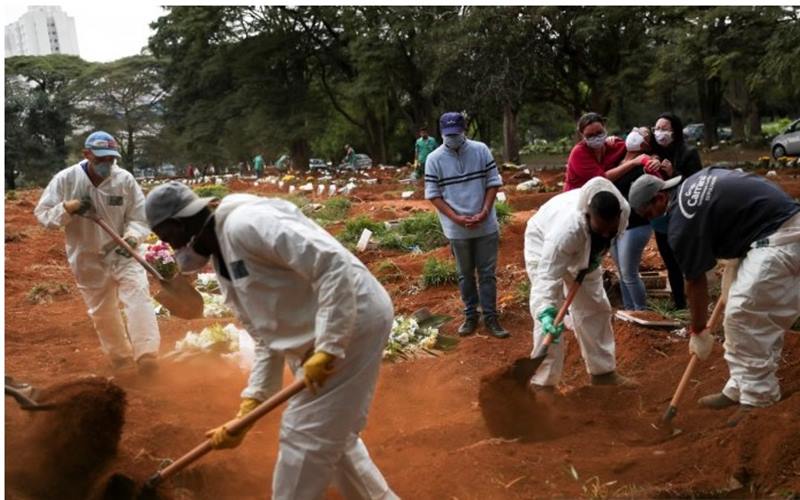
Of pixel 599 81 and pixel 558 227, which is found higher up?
pixel 599 81

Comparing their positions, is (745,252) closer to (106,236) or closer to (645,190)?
(645,190)

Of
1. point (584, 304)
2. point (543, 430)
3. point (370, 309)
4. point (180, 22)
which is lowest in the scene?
point (543, 430)

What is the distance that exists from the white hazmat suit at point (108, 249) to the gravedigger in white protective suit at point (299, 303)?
105 inches

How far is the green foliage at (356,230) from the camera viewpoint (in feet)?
35.9

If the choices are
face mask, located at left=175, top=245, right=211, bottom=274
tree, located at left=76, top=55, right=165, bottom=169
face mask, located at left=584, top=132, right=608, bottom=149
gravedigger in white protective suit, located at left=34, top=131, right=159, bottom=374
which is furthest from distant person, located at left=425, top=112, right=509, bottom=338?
tree, located at left=76, top=55, right=165, bottom=169

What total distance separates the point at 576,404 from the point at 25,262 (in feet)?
34.3

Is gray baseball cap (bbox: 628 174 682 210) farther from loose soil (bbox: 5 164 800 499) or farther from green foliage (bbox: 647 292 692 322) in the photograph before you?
green foliage (bbox: 647 292 692 322)

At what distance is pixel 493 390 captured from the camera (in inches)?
168

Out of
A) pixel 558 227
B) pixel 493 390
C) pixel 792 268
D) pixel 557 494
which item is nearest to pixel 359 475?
pixel 557 494

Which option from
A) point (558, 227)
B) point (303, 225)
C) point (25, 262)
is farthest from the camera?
point (25, 262)

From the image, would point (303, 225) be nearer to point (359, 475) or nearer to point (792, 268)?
point (359, 475)

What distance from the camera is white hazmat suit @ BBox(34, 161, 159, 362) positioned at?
5.27 meters

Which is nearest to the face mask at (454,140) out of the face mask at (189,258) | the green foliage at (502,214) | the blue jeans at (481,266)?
the blue jeans at (481,266)

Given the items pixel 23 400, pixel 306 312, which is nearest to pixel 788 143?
pixel 306 312
